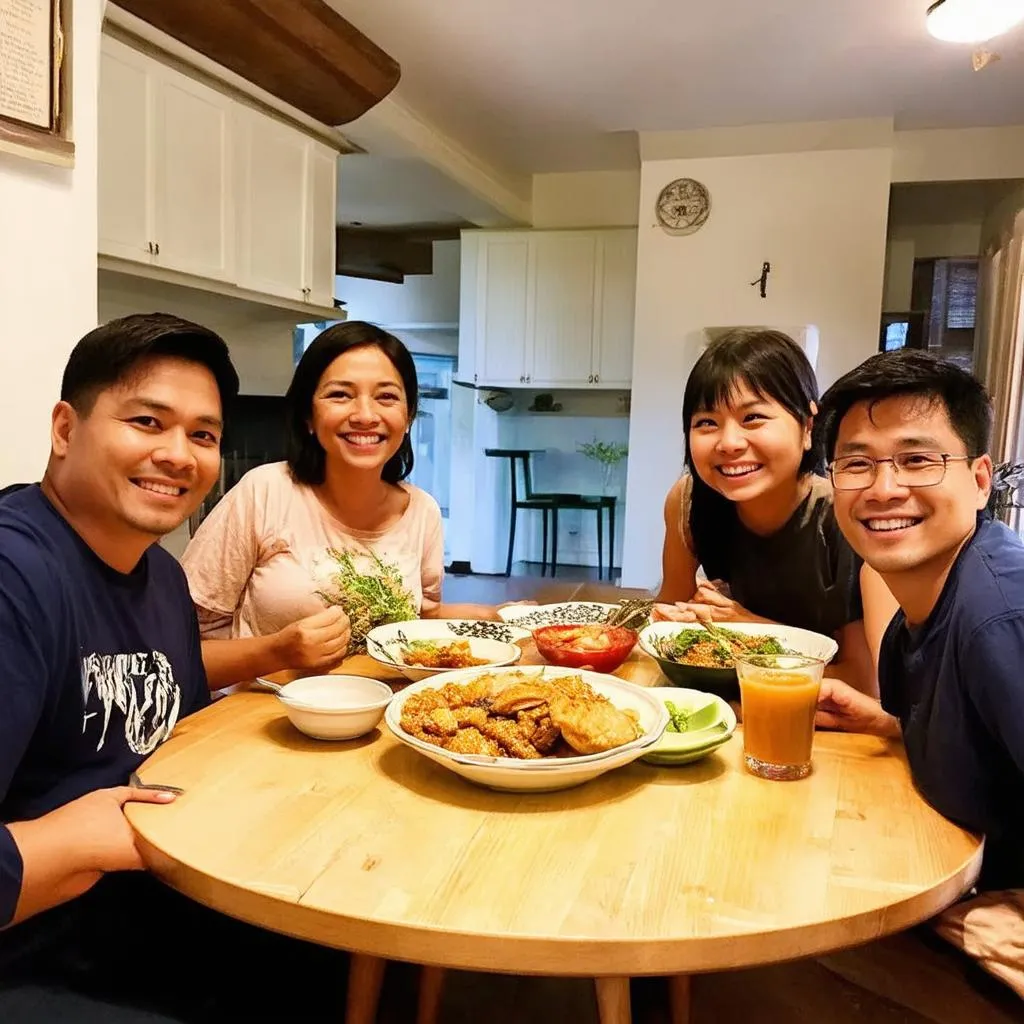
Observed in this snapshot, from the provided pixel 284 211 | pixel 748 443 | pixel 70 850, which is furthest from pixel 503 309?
pixel 70 850

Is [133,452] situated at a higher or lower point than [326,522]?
higher

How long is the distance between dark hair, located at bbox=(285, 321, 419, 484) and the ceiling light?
2.86m

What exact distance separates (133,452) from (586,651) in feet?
2.63

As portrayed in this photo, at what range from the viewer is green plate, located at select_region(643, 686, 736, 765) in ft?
3.72

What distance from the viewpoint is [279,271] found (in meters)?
4.14

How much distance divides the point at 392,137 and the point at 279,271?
1137 millimetres

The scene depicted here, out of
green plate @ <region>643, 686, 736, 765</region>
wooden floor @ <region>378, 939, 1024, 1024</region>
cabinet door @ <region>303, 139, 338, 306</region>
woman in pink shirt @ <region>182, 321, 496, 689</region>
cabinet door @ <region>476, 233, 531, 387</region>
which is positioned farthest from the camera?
cabinet door @ <region>476, 233, 531, 387</region>

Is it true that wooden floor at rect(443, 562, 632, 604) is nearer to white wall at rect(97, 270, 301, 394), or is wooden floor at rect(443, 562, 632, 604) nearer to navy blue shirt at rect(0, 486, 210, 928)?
white wall at rect(97, 270, 301, 394)

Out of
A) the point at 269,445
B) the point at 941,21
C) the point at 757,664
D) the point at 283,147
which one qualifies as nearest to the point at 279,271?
the point at 283,147

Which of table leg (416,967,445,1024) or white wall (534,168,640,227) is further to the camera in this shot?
white wall (534,168,640,227)

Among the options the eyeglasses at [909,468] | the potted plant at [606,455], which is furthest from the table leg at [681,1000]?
the potted plant at [606,455]

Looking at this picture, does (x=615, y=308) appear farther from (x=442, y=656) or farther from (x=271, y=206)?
(x=442, y=656)

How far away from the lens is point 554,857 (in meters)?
0.90

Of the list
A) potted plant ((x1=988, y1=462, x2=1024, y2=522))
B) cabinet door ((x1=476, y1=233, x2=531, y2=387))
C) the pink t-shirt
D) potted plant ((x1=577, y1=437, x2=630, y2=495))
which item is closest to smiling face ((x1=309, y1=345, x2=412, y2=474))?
the pink t-shirt
